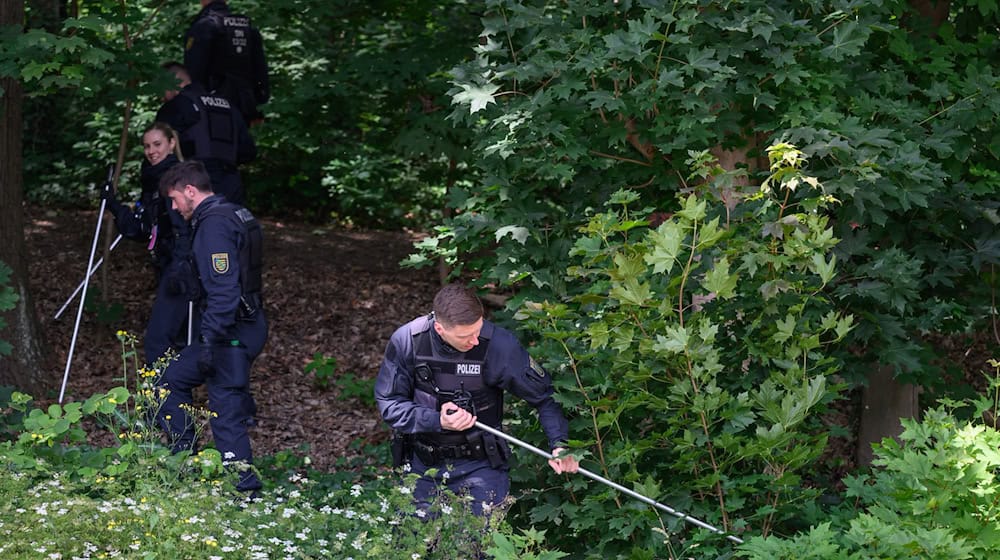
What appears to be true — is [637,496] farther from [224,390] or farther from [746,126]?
[224,390]

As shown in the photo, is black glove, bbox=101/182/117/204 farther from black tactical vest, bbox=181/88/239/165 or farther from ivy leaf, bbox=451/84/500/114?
ivy leaf, bbox=451/84/500/114

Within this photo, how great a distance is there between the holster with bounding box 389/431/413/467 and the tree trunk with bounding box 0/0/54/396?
11.3 feet

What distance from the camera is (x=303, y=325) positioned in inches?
370

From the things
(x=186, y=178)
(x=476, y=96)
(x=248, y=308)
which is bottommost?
(x=248, y=308)

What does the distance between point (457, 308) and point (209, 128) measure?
4071mm

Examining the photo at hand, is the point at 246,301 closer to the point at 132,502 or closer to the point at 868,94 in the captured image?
the point at 132,502

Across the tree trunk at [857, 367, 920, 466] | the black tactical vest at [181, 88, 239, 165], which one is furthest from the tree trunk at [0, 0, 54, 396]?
the tree trunk at [857, 367, 920, 466]

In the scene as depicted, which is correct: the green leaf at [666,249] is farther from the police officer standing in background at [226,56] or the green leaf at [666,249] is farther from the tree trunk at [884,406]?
the police officer standing in background at [226,56]

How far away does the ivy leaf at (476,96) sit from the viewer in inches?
212

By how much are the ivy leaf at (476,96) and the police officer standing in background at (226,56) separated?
3.40 m

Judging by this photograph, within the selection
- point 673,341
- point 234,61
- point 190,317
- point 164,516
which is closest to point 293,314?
point 234,61

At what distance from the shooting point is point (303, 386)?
8484 millimetres

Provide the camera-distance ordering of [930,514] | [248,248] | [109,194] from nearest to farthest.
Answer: [930,514] < [248,248] < [109,194]

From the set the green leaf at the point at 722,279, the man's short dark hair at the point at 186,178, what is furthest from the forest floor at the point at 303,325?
the green leaf at the point at 722,279
